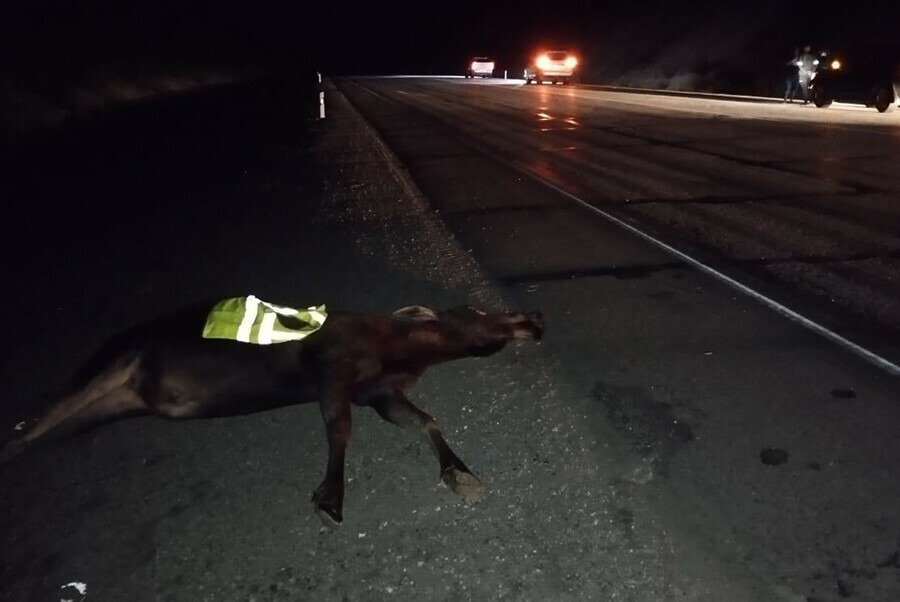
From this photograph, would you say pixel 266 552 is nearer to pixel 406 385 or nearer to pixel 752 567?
pixel 406 385

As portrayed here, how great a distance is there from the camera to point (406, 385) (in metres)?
4.21

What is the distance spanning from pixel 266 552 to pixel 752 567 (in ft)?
6.01

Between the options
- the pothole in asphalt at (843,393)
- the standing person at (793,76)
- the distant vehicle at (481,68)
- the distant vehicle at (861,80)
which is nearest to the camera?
the pothole in asphalt at (843,393)

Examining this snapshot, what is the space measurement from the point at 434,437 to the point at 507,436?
45 cm

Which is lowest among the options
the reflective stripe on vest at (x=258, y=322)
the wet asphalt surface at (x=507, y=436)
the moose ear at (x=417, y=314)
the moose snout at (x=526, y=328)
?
the wet asphalt surface at (x=507, y=436)

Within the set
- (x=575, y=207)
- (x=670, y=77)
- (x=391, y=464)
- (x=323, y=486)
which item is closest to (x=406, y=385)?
(x=391, y=464)

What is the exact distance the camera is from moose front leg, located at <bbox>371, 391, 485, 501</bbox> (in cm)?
354

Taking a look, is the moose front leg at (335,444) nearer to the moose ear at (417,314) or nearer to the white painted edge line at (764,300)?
the moose ear at (417,314)

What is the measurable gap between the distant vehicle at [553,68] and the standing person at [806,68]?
2107 cm

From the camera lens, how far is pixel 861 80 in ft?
76.3

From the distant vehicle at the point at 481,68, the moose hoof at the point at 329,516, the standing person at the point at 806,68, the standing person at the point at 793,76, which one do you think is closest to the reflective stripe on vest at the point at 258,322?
the moose hoof at the point at 329,516

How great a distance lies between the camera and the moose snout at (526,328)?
16.7ft

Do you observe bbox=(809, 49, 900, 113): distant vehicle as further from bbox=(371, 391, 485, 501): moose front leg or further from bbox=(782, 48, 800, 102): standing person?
bbox=(371, 391, 485, 501): moose front leg

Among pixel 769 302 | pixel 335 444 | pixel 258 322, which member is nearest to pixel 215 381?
pixel 258 322
